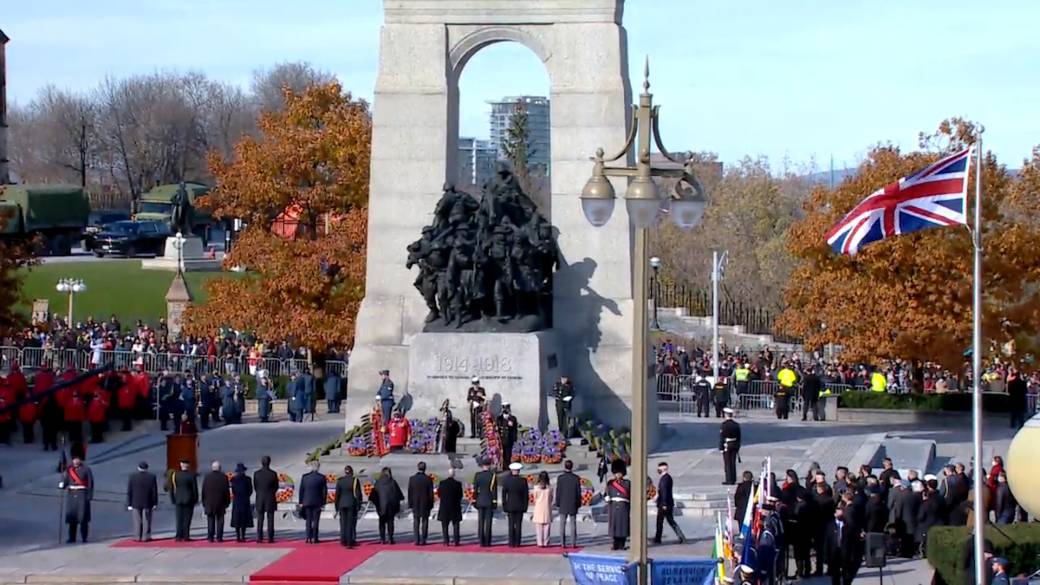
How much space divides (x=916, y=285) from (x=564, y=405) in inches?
471

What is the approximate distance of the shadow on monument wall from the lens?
34.0 metres

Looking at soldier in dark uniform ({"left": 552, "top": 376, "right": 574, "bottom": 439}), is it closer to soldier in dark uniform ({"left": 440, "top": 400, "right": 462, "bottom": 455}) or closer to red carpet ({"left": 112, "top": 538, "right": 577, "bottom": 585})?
soldier in dark uniform ({"left": 440, "top": 400, "right": 462, "bottom": 455})

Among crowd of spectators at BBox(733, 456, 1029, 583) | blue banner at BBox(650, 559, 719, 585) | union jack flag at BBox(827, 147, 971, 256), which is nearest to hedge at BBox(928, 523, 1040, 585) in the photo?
crowd of spectators at BBox(733, 456, 1029, 583)

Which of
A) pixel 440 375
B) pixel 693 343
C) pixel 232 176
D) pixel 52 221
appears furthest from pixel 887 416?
pixel 52 221

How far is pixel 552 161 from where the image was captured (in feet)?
113

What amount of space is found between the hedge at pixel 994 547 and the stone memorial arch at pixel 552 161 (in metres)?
11.7

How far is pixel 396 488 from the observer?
2541 cm

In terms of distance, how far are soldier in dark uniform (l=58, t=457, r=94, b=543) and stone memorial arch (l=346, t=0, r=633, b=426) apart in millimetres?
8295

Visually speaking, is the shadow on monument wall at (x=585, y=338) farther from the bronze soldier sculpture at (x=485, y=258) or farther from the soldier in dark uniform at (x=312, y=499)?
the soldier in dark uniform at (x=312, y=499)

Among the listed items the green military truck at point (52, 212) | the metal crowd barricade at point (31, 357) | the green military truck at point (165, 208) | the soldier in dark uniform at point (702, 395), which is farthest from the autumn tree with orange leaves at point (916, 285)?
the green military truck at point (165, 208)

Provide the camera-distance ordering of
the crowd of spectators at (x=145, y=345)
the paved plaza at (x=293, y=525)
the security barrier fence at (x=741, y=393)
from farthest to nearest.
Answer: the crowd of spectators at (x=145, y=345) < the security barrier fence at (x=741, y=393) < the paved plaza at (x=293, y=525)

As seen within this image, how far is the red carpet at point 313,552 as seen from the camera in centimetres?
2316

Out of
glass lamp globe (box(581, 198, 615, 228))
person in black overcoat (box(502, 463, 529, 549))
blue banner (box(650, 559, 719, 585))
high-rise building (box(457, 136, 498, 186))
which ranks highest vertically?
high-rise building (box(457, 136, 498, 186))

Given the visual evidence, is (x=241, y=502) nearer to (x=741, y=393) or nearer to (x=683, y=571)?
(x=683, y=571)
